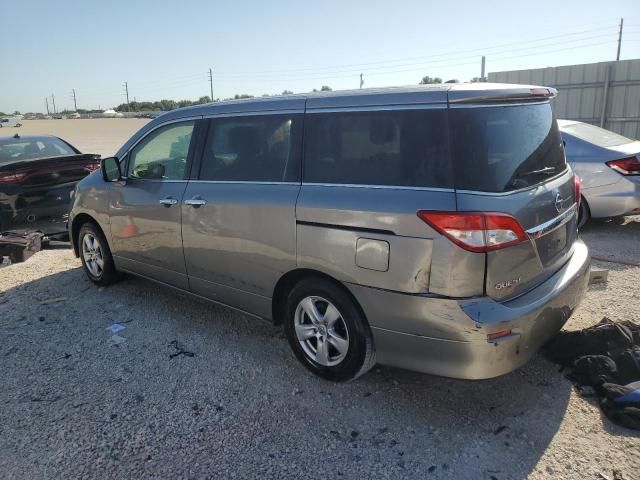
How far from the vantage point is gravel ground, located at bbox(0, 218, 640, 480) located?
271 cm

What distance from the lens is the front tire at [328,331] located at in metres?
3.18

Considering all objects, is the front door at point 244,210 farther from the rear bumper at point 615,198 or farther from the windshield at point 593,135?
the windshield at point 593,135

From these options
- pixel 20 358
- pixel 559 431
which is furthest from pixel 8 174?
pixel 559 431

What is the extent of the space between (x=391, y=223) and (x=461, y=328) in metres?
0.68

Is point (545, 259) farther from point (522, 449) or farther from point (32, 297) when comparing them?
point (32, 297)

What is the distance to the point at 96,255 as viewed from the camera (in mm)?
5461

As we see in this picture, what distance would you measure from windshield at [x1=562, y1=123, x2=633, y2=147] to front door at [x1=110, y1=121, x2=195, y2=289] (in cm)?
534

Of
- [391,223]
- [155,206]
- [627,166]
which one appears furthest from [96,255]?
[627,166]

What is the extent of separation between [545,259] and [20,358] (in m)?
3.91

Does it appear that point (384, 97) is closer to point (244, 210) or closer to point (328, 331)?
point (244, 210)

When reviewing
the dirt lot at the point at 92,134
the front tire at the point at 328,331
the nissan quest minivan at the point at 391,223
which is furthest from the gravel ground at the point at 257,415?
the dirt lot at the point at 92,134

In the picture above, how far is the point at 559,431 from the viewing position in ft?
9.51

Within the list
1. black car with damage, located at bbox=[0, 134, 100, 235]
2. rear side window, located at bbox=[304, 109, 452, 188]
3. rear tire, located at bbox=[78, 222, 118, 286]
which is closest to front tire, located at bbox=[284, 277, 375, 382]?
rear side window, located at bbox=[304, 109, 452, 188]

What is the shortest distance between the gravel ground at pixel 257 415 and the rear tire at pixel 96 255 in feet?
3.07
